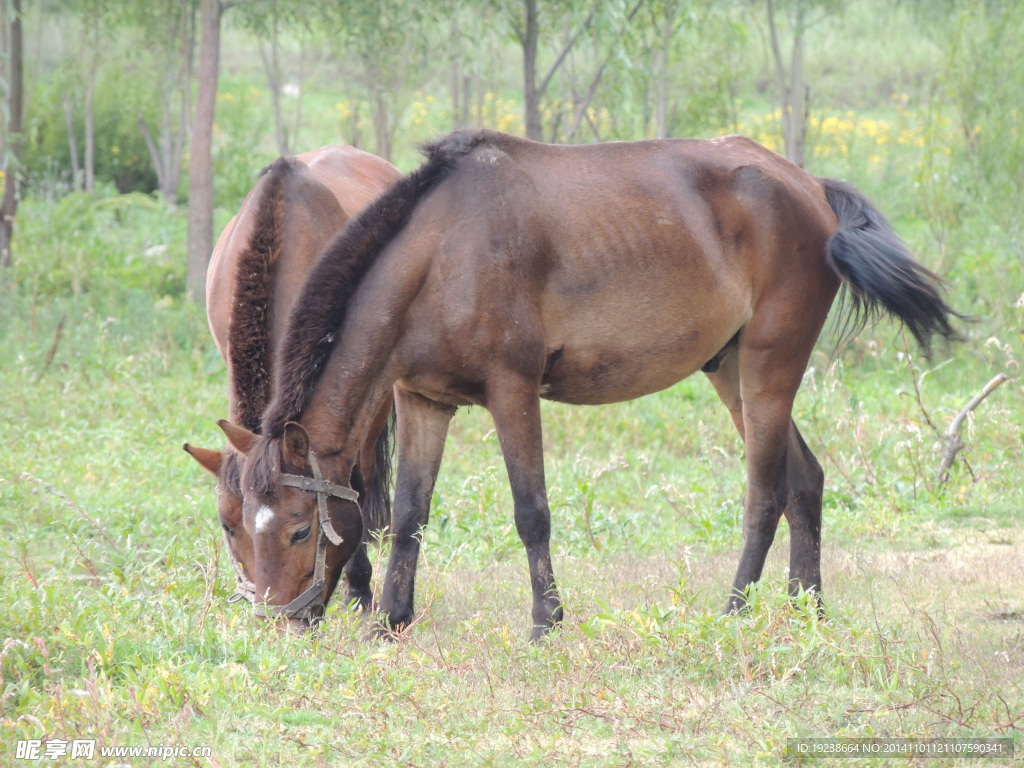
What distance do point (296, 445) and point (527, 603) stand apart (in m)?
1.61

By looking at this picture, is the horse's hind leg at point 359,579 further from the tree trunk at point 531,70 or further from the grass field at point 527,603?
the tree trunk at point 531,70

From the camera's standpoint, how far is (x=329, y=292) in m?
4.32

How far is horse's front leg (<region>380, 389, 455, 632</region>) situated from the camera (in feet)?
16.0

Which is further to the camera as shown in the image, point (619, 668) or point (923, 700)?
point (619, 668)

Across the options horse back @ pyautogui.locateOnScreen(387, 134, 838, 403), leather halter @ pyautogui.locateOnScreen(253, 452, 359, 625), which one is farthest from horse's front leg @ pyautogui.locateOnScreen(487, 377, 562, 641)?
leather halter @ pyautogui.locateOnScreen(253, 452, 359, 625)

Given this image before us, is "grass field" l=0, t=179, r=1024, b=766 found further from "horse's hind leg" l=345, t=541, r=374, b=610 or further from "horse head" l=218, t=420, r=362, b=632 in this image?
"horse's hind leg" l=345, t=541, r=374, b=610

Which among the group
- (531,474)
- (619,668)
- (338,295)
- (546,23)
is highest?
(546,23)

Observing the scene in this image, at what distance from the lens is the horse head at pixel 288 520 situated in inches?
161

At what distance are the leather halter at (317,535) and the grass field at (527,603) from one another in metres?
0.11

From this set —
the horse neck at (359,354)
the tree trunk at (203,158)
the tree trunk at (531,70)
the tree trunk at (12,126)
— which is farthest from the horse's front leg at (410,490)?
the tree trunk at (12,126)

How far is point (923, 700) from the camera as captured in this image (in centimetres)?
344

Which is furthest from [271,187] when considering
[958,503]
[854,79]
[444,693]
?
[854,79]

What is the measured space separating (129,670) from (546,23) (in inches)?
334

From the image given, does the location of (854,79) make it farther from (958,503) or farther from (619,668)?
(619,668)
